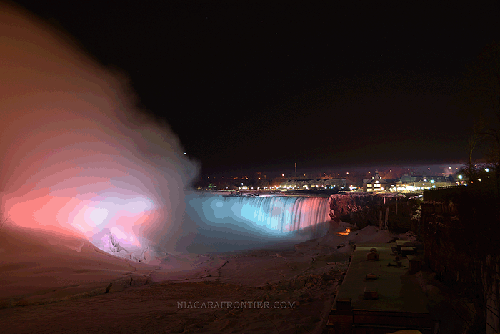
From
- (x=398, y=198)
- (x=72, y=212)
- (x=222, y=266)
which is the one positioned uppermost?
(x=398, y=198)

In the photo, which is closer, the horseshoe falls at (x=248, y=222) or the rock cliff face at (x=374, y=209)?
the rock cliff face at (x=374, y=209)

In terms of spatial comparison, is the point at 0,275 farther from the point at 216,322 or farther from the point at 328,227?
the point at 328,227

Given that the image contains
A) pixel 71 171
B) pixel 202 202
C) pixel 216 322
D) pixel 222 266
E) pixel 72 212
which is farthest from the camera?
pixel 202 202

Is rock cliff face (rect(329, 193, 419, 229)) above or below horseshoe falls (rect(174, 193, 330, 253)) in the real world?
above

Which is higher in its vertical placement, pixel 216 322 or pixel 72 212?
pixel 72 212

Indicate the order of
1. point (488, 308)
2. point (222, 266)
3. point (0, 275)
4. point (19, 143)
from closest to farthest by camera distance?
1. point (488, 308)
2. point (0, 275)
3. point (222, 266)
4. point (19, 143)

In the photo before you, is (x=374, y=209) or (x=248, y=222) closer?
(x=374, y=209)

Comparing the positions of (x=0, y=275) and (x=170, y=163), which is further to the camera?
(x=170, y=163)

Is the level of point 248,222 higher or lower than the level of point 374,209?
lower

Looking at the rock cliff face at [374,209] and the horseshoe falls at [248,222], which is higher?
the rock cliff face at [374,209]

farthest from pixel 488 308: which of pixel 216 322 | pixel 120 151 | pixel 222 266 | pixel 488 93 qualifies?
pixel 120 151

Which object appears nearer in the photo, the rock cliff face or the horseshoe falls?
the rock cliff face
